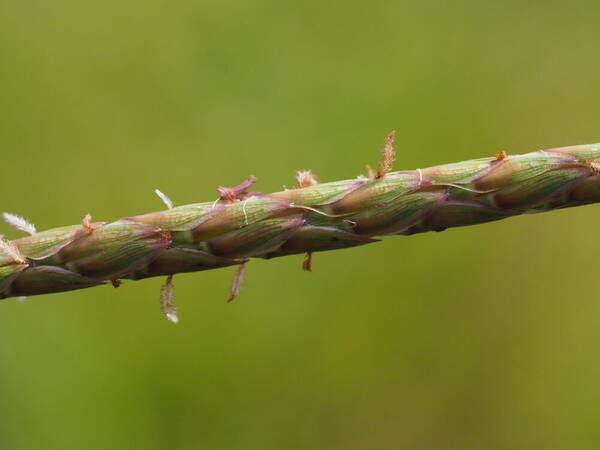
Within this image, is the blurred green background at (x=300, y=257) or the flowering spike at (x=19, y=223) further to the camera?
the blurred green background at (x=300, y=257)

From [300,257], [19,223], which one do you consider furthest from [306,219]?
[300,257]

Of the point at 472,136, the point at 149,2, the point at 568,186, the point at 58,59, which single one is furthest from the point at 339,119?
the point at 568,186

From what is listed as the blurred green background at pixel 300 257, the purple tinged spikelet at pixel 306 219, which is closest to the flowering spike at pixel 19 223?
the purple tinged spikelet at pixel 306 219

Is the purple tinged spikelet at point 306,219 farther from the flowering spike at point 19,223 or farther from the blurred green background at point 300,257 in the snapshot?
the blurred green background at point 300,257

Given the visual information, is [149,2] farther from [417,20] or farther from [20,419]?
[20,419]

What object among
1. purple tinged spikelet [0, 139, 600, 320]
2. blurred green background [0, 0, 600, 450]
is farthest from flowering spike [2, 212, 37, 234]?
blurred green background [0, 0, 600, 450]

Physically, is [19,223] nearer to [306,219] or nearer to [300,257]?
[306,219]

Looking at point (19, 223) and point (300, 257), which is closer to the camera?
point (19, 223)

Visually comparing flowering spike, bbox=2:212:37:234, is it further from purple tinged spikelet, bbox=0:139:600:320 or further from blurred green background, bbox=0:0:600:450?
blurred green background, bbox=0:0:600:450
